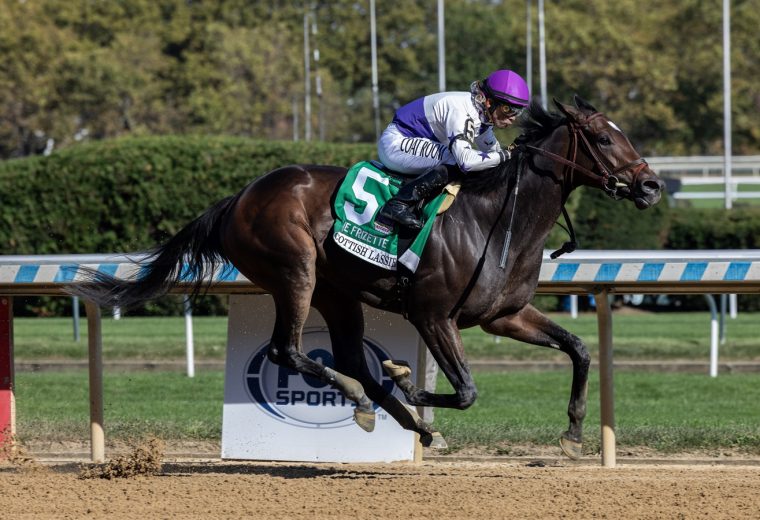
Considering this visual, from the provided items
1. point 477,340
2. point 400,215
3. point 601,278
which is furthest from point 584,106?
point 477,340

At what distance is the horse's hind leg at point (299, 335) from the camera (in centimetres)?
629

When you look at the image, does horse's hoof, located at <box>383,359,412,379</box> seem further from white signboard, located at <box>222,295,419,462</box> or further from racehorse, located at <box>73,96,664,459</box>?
white signboard, located at <box>222,295,419,462</box>

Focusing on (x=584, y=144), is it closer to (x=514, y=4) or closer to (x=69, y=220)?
(x=69, y=220)

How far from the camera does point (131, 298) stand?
→ 22.3ft

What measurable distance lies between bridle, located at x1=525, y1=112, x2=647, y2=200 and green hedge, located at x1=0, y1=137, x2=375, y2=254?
13.0 metres

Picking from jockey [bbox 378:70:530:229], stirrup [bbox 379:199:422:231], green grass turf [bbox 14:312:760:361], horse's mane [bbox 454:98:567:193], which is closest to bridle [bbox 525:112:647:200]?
horse's mane [bbox 454:98:567:193]

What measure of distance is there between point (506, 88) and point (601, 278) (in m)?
1.21

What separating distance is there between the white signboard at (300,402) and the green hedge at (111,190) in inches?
455

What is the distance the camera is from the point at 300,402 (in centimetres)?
721

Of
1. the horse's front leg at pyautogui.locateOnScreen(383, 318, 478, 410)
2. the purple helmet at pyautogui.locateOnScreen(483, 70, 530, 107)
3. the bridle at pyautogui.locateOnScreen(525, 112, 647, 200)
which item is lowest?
the horse's front leg at pyautogui.locateOnScreen(383, 318, 478, 410)

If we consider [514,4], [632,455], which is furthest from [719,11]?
[632,455]

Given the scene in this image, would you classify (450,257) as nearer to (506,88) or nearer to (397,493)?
(506,88)

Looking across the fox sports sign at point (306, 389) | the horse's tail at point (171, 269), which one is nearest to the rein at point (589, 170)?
the fox sports sign at point (306, 389)

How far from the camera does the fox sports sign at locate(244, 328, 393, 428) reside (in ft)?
23.5
